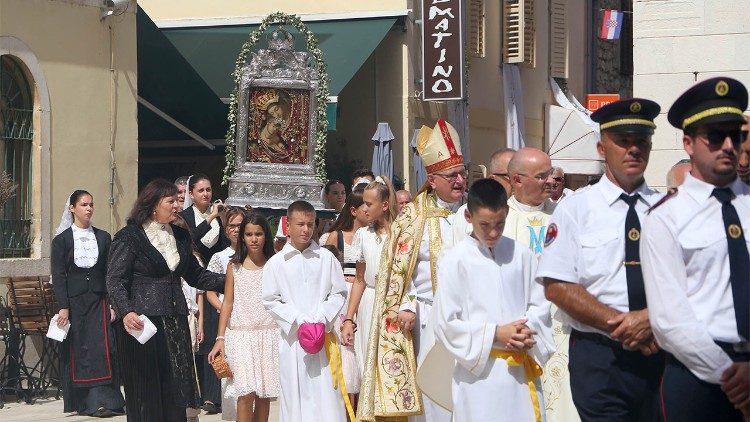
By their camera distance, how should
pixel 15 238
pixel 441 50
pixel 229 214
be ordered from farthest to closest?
pixel 441 50
pixel 15 238
pixel 229 214

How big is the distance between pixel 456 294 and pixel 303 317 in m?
2.87

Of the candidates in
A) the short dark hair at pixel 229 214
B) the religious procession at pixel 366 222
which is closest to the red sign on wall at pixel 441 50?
the religious procession at pixel 366 222

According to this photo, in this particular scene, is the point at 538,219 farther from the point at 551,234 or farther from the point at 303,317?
the point at 551,234

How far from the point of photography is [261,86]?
56.2 feet

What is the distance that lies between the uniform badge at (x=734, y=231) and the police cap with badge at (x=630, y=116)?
3.18 feet

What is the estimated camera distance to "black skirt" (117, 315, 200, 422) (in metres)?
9.88

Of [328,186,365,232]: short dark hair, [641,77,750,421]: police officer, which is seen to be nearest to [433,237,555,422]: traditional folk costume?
[641,77,750,421]: police officer

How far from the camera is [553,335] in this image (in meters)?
8.24

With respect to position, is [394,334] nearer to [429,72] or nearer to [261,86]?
[261,86]

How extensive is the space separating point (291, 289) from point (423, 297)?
1.21 metres

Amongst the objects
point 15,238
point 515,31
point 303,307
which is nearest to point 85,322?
point 15,238

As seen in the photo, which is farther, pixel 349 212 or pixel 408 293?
pixel 349 212

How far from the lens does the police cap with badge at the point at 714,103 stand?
5227 mm

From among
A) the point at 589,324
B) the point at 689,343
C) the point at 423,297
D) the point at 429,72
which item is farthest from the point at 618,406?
the point at 429,72
